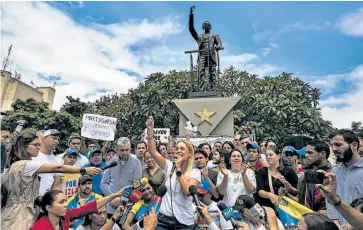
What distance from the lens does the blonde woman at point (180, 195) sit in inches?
138

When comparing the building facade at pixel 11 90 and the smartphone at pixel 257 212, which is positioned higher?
the building facade at pixel 11 90

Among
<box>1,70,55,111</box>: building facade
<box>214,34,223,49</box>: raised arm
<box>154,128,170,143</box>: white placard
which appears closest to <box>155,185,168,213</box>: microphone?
<box>154,128,170,143</box>: white placard

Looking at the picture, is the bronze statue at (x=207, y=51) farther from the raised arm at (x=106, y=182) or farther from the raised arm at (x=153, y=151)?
the raised arm at (x=153, y=151)

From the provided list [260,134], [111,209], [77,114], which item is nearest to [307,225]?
[111,209]

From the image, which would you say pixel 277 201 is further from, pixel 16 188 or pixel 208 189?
pixel 16 188

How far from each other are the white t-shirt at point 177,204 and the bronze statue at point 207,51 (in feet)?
28.8

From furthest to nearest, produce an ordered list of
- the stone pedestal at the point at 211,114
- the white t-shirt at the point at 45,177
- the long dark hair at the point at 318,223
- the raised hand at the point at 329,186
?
1. the stone pedestal at the point at 211,114
2. the white t-shirt at the point at 45,177
3. the raised hand at the point at 329,186
4. the long dark hair at the point at 318,223

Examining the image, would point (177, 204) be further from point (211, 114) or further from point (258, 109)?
point (258, 109)

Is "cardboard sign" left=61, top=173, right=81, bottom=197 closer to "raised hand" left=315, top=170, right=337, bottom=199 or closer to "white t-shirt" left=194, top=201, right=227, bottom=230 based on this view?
"white t-shirt" left=194, top=201, right=227, bottom=230

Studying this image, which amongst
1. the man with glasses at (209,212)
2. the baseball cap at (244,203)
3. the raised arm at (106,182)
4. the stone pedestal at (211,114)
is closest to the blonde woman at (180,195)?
the man with glasses at (209,212)

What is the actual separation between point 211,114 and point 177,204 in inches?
311

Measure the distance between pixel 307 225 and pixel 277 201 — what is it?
161 cm

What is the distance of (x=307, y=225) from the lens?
91.2 inches

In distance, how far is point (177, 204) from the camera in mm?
3562
